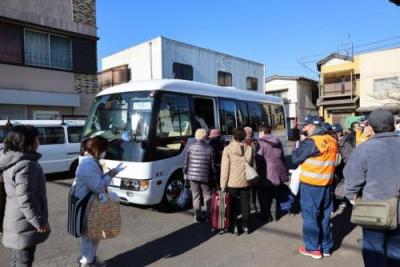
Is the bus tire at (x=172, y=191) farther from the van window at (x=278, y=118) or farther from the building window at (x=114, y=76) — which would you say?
the building window at (x=114, y=76)

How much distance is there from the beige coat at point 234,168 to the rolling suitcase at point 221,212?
0.77ft

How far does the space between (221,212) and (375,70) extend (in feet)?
102

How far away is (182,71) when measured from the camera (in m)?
17.8

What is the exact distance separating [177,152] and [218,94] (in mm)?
2416

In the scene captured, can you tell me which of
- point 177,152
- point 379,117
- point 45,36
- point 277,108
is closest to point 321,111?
point 277,108

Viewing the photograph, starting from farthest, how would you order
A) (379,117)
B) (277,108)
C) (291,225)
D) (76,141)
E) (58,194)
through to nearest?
(277,108), (76,141), (58,194), (291,225), (379,117)

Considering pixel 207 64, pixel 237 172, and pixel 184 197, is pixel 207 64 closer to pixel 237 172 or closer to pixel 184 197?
pixel 184 197

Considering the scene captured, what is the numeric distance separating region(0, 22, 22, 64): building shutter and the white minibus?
8277mm

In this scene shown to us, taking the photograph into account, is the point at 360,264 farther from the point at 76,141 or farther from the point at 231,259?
the point at 76,141

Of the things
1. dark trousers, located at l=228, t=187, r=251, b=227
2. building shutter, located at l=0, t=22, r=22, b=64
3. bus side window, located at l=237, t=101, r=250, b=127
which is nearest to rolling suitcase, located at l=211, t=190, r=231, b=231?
dark trousers, located at l=228, t=187, r=251, b=227

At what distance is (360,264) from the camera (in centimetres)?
435

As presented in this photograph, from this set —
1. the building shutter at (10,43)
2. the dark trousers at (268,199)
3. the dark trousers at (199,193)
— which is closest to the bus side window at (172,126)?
the dark trousers at (199,193)

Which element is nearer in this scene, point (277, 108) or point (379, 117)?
point (379, 117)

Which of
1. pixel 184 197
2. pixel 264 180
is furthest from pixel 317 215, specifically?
pixel 184 197
